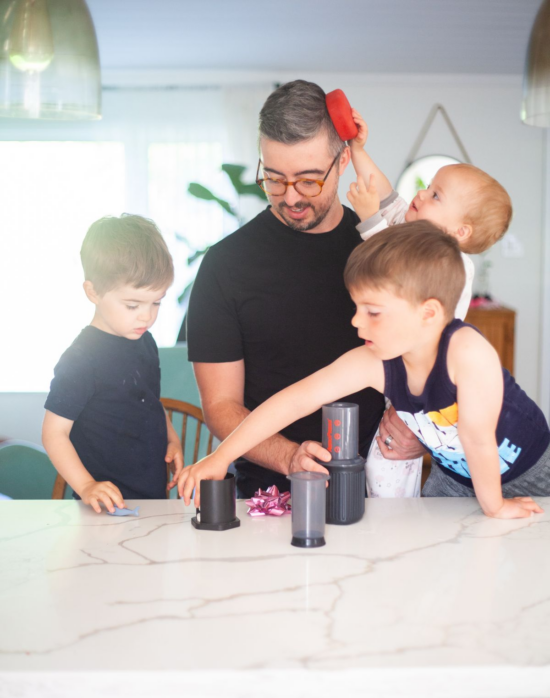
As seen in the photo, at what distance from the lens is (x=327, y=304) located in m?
1.80

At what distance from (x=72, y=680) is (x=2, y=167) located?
Answer: 19.3 ft

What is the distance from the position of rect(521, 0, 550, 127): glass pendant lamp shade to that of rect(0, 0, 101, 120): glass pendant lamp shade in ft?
3.49

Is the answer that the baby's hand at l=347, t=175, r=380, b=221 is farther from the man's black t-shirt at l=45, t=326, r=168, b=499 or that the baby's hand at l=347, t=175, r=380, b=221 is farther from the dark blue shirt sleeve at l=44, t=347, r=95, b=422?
the dark blue shirt sleeve at l=44, t=347, r=95, b=422

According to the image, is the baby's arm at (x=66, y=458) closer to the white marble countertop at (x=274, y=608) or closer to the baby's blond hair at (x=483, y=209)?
the white marble countertop at (x=274, y=608)

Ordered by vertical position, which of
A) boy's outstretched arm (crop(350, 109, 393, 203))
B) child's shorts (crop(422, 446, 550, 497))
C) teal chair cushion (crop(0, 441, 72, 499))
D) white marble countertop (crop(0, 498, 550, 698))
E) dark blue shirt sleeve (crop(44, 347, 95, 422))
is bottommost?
teal chair cushion (crop(0, 441, 72, 499))

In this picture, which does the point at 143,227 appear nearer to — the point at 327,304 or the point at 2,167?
the point at 327,304

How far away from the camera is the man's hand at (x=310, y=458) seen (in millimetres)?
1146

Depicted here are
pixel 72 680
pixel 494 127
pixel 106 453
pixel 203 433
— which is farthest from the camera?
pixel 494 127

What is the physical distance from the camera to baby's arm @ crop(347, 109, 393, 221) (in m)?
1.62

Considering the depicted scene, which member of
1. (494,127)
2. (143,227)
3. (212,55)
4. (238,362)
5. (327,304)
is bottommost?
(238,362)

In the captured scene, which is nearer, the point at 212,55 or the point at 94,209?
the point at 212,55

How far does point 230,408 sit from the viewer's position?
1724mm

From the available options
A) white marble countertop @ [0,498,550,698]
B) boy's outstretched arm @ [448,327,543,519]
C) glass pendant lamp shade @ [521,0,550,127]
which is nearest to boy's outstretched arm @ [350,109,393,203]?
glass pendant lamp shade @ [521,0,550,127]

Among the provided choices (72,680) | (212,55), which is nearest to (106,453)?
(72,680)
